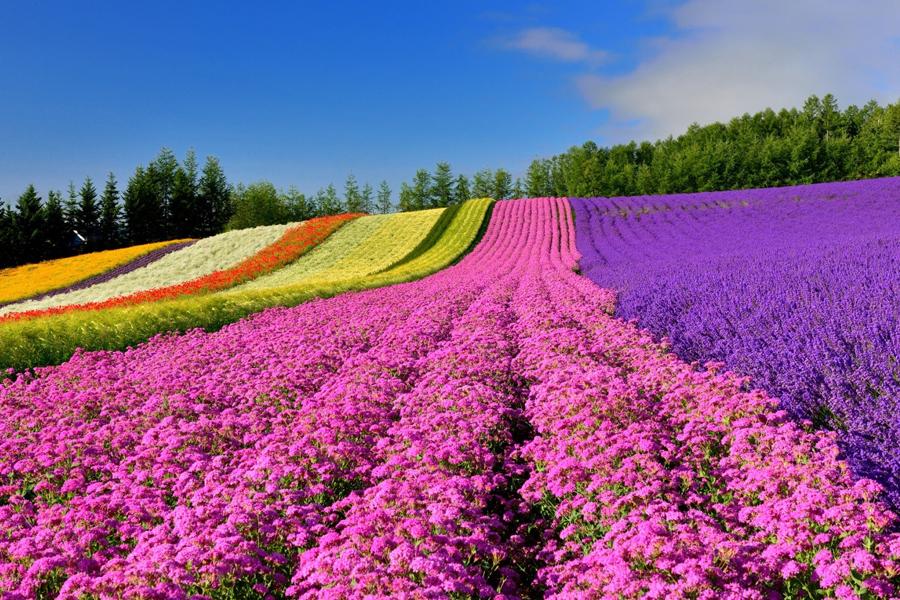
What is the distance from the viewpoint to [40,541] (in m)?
4.13

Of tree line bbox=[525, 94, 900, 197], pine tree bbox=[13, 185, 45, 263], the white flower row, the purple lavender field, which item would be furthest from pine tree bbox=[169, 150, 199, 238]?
the purple lavender field

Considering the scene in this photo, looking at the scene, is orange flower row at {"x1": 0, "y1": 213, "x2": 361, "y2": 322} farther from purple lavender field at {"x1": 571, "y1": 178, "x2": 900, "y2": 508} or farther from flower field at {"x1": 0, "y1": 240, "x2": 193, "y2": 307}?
purple lavender field at {"x1": 571, "y1": 178, "x2": 900, "y2": 508}

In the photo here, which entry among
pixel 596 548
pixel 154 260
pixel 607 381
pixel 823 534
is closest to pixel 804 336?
pixel 607 381

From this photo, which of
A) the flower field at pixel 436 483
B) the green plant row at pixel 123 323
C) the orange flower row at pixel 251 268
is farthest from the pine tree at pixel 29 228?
the flower field at pixel 436 483

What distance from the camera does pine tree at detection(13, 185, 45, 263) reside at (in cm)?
6091

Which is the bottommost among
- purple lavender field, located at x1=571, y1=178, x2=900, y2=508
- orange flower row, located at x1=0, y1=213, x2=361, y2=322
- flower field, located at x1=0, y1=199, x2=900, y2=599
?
flower field, located at x1=0, y1=199, x2=900, y2=599

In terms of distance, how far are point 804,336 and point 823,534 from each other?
4.17 m

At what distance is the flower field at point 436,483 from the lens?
3283mm

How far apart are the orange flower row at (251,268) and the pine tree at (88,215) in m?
34.1

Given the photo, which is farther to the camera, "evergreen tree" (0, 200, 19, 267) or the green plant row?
"evergreen tree" (0, 200, 19, 267)

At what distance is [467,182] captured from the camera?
106 m

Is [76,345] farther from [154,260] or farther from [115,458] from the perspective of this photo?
[154,260]

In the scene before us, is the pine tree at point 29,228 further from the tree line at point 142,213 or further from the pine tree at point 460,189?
the pine tree at point 460,189

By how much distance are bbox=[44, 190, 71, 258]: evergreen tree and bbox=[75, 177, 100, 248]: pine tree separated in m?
2.75
